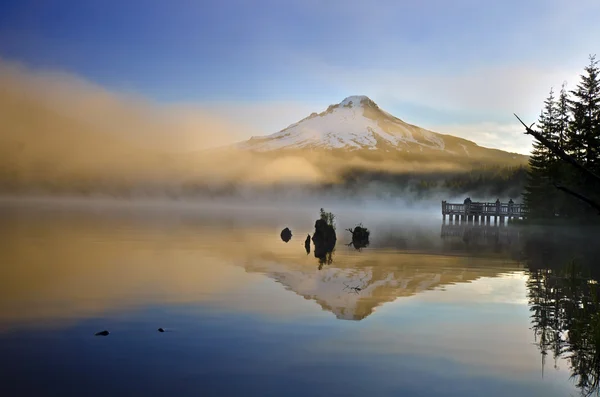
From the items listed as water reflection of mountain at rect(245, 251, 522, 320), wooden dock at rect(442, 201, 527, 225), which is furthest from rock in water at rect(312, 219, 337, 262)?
wooden dock at rect(442, 201, 527, 225)

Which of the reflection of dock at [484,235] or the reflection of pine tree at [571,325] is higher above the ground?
the reflection of dock at [484,235]

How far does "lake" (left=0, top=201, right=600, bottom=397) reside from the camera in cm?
881

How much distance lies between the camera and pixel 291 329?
40.5 feet

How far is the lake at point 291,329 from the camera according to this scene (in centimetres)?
881

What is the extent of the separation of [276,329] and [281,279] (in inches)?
321

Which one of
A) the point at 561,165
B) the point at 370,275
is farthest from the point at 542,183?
the point at 370,275

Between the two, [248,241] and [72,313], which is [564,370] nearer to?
[72,313]

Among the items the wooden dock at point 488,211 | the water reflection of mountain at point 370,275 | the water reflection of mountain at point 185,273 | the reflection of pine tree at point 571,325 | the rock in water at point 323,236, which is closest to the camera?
the reflection of pine tree at point 571,325

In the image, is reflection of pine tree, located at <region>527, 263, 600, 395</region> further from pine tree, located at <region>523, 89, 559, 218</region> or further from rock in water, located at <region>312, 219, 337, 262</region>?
pine tree, located at <region>523, 89, 559, 218</region>

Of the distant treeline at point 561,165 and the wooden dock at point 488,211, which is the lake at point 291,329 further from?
the wooden dock at point 488,211

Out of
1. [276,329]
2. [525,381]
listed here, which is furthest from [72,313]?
[525,381]

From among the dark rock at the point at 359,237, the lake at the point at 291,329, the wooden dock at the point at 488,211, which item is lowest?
the lake at the point at 291,329

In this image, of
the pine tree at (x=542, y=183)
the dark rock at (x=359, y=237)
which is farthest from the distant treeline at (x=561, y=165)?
the dark rock at (x=359, y=237)

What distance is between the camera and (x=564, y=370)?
9648 mm
